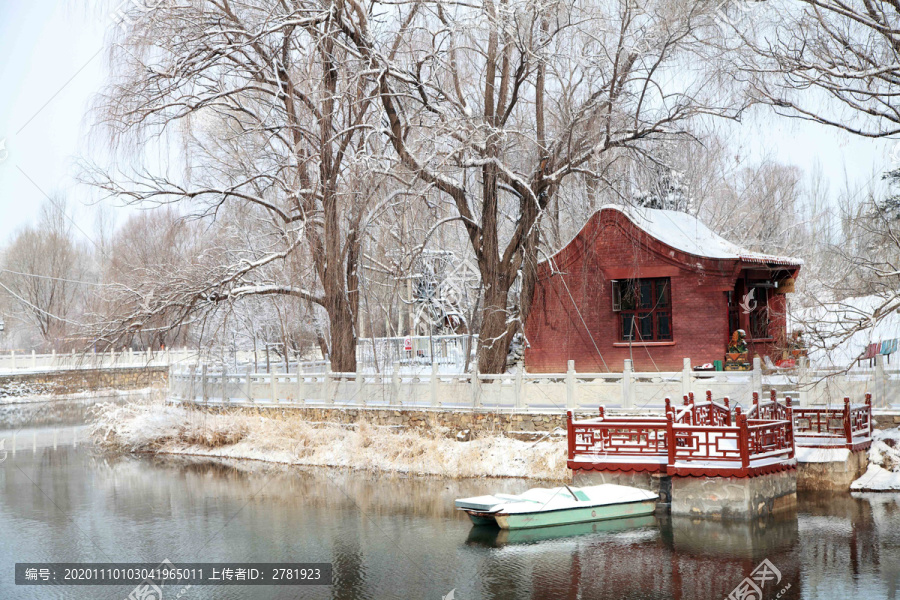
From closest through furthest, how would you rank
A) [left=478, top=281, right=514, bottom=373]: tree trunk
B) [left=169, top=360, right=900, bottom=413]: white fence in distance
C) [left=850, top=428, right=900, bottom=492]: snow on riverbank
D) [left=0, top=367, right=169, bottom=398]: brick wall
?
[left=850, top=428, right=900, bottom=492]: snow on riverbank, [left=169, top=360, right=900, bottom=413]: white fence in distance, [left=478, top=281, right=514, bottom=373]: tree trunk, [left=0, top=367, right=169, bottom=398]: brick wall

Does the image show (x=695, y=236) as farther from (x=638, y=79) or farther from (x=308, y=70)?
(x=308, y=70)

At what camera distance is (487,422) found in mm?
19750

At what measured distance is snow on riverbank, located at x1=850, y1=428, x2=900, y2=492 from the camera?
16.0 m

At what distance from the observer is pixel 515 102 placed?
20453 mm

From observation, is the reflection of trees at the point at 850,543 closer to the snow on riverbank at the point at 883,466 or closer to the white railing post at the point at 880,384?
the snow on riverbank at the point at 883,466

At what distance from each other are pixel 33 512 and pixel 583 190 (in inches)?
564

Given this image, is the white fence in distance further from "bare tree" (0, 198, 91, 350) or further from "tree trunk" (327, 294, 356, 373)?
"bare tree" (0, 198, 91, 350)

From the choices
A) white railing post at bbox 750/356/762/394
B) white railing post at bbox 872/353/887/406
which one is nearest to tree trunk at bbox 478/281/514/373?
white railing post at bbox 750/356/762/394

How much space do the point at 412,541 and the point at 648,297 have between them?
10.5 metres

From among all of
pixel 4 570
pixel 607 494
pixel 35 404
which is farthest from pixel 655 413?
pixel 35 404

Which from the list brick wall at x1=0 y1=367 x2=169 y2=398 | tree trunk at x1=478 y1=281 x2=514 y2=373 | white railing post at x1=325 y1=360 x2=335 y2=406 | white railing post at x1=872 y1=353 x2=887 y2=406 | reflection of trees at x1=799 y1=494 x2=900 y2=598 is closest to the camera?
reflection of trees at x1=799 y1=494 x2=900 y2=598

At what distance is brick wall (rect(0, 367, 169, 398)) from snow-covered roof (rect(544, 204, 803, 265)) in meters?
25.9

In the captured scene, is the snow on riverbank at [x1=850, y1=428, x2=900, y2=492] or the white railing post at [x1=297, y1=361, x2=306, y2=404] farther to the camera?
the white railing post at [x1=297, y1=361, x2=306, y2=404]

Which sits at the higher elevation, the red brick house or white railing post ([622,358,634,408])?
the red brick house
